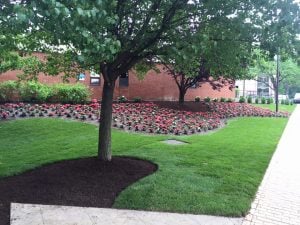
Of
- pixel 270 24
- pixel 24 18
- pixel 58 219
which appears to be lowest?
pixel 58 219

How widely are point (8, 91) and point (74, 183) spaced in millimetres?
11459

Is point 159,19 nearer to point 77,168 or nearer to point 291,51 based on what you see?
point 291,51

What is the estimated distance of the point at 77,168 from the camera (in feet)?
27.6

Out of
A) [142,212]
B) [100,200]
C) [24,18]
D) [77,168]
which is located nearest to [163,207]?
[142,212]

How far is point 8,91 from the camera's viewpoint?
1767 cm

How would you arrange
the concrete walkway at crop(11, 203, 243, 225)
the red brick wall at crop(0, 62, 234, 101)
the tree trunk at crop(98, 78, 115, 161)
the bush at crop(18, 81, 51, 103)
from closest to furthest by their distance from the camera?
the concrete walkway at crop(11, 203, 243, 225), the tree trunk at crop(98, 78, 115, 161), the bush at crop(18, 81, 51, 103), the red brick wall at crop(0, 62, 234, 101)

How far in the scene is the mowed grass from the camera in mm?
6645

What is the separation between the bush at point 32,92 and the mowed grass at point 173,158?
3709 mm

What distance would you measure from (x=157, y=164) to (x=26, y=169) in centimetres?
279

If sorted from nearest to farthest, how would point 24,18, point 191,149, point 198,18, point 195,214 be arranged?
point 24,18 < point 195,214 < point 198,18 < point 191,149

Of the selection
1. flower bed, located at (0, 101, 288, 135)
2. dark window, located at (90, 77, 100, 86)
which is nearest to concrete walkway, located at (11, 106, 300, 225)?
flower bed, located at (0, 101, 288, 135)

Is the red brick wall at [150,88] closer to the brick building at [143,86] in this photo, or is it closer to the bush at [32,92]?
the brick building at [143,86]

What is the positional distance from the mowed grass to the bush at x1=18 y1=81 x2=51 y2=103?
12.2 feet

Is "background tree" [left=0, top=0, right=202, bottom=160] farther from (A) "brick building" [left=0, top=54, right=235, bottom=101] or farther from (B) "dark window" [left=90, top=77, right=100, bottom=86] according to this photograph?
(B) "dark window" [left=90, top=77, right=100, bottom=86]
